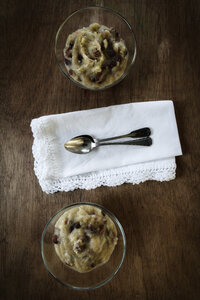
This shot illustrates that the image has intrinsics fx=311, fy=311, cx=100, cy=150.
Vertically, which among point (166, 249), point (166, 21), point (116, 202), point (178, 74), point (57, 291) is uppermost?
point (166, 21)

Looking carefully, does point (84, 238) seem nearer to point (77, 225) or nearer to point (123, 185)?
point (77, 225)

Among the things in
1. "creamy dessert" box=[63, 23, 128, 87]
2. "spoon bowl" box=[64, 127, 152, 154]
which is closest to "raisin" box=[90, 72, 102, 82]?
"creamy dessert" box=[63, 23, 128, 87]

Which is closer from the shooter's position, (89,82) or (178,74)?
(89,82)

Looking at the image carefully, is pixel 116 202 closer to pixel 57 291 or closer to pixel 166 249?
pixel 166 249

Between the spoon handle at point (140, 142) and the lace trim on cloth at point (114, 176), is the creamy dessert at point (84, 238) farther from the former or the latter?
the spoon handle at point (140, 142)

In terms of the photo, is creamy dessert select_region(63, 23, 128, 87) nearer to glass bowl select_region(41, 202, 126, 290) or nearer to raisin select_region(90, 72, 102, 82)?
raisin select_region(90, 72, 102, 82)

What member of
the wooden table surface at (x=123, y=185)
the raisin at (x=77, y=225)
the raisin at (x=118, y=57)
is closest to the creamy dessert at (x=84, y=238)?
the raisin at (x=77, y=225)

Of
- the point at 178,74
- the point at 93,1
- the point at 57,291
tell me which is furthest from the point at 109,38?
the point at 57,291
